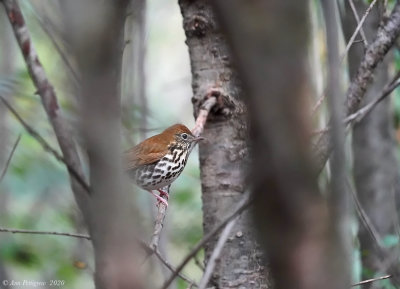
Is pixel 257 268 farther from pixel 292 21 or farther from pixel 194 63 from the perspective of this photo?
pixel 292 21

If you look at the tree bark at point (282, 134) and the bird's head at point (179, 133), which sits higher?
the bird's head at point (179, 133)

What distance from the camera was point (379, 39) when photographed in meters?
2.98

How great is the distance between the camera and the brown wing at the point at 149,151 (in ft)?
13.6

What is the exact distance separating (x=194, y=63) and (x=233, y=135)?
1.24 ft

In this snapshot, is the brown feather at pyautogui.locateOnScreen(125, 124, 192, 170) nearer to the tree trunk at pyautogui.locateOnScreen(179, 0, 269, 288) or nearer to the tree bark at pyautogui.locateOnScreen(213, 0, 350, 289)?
the tree trunk at pyautogui.locateOnScreen(179, 0, 269, 288)

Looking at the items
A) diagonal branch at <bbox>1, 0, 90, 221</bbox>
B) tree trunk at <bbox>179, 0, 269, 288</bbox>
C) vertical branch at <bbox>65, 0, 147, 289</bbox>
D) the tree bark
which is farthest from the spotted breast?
the tree bark

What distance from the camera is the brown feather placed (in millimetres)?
4230

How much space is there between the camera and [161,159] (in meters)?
4.32

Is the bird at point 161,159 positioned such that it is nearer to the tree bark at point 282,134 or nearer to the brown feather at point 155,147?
the brown feather at point 155,147

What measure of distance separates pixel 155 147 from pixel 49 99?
8.28 ft

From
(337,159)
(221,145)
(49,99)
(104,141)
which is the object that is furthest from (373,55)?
(104,141)

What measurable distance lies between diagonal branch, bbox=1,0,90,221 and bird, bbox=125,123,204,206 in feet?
6.47

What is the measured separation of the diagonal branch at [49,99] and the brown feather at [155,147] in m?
2.05

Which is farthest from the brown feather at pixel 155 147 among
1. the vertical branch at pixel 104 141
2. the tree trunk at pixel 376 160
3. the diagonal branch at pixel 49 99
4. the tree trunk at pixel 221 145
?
the vertical branch at pixel 104 141
